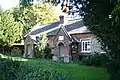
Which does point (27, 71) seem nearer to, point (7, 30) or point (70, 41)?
point (70, 41)

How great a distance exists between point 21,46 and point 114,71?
47.6m

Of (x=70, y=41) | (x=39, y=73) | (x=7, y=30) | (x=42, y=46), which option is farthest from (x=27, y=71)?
(x=7, y=30)

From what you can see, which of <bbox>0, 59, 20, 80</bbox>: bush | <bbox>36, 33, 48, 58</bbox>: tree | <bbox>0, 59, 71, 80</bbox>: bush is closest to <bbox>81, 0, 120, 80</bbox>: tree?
<bbox>0, 59, 71, 80</bbox>: bush

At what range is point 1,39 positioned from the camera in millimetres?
52625

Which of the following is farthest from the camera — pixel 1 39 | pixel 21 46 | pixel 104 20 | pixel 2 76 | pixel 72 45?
pixel 21 46

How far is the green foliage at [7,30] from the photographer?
52.8 meters

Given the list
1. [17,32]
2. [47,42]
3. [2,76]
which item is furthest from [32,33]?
[2,76]

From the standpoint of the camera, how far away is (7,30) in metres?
53.3

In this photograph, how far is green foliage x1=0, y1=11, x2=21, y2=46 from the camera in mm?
52812

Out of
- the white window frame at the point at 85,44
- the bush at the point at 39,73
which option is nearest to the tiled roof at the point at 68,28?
the white window frame at the point at 85,44

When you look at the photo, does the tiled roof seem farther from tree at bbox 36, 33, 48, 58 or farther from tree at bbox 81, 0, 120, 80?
tree at bbox 81, 0, 120, 80

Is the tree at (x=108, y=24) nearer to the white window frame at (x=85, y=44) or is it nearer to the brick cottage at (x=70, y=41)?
the brick cottage at (x=70, y=41)

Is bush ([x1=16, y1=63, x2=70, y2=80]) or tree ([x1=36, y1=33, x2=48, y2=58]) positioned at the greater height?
tree ([x1=36, y1=33, x2=48, y2=58])

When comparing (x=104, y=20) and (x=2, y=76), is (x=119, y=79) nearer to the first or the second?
(x=104, y=20)
